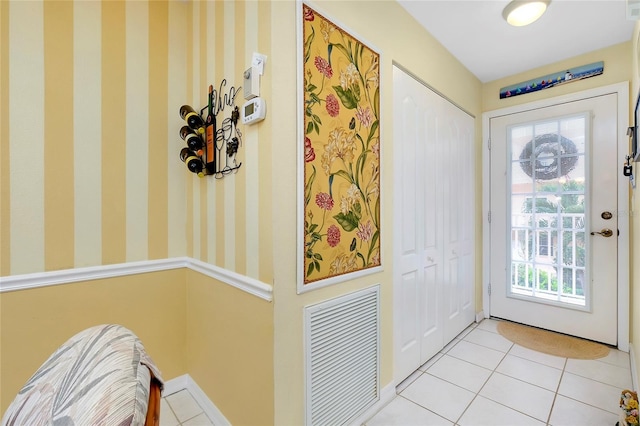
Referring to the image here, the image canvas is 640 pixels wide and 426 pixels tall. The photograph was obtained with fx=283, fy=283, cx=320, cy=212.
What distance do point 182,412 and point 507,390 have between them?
2.10 metres

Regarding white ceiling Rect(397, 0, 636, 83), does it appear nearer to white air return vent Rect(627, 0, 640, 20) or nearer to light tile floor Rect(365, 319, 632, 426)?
white air return vent Rect(627, 0, 640, 20)

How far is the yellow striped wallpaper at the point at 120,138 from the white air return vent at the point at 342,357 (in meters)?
0.41

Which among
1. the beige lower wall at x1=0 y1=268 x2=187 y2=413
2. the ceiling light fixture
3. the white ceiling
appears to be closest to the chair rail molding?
the beige lower wall at x1=0 y1=268 x2=187 y2=413

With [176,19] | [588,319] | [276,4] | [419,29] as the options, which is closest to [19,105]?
[176,19]

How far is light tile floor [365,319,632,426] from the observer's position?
1.65 m

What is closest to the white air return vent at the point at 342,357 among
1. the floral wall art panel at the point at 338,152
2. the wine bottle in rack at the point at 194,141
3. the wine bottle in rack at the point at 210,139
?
the floral wall art panel at the point at 338,152

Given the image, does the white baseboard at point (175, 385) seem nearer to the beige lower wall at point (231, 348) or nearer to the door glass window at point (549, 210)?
the beige lower wall at point (231, 348)

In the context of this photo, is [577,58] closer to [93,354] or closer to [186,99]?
[186,99]

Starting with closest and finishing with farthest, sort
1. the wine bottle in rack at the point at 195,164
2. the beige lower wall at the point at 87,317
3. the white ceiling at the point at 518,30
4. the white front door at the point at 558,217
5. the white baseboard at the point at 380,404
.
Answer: the beige lower wall at the point at 87,317
the white baseboard at the point at 380,404
the wine bottle in rack at the point at 195,164
the white ceiling at the point at 518,30
the white front door at the point at 558,217

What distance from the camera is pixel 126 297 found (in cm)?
172

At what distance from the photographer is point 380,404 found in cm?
172

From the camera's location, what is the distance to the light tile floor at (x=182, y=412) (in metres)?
1.63

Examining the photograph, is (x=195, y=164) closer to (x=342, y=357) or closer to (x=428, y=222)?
(x=342, y=357)

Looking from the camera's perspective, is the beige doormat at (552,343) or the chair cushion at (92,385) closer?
the chair cushion at (92,385)
